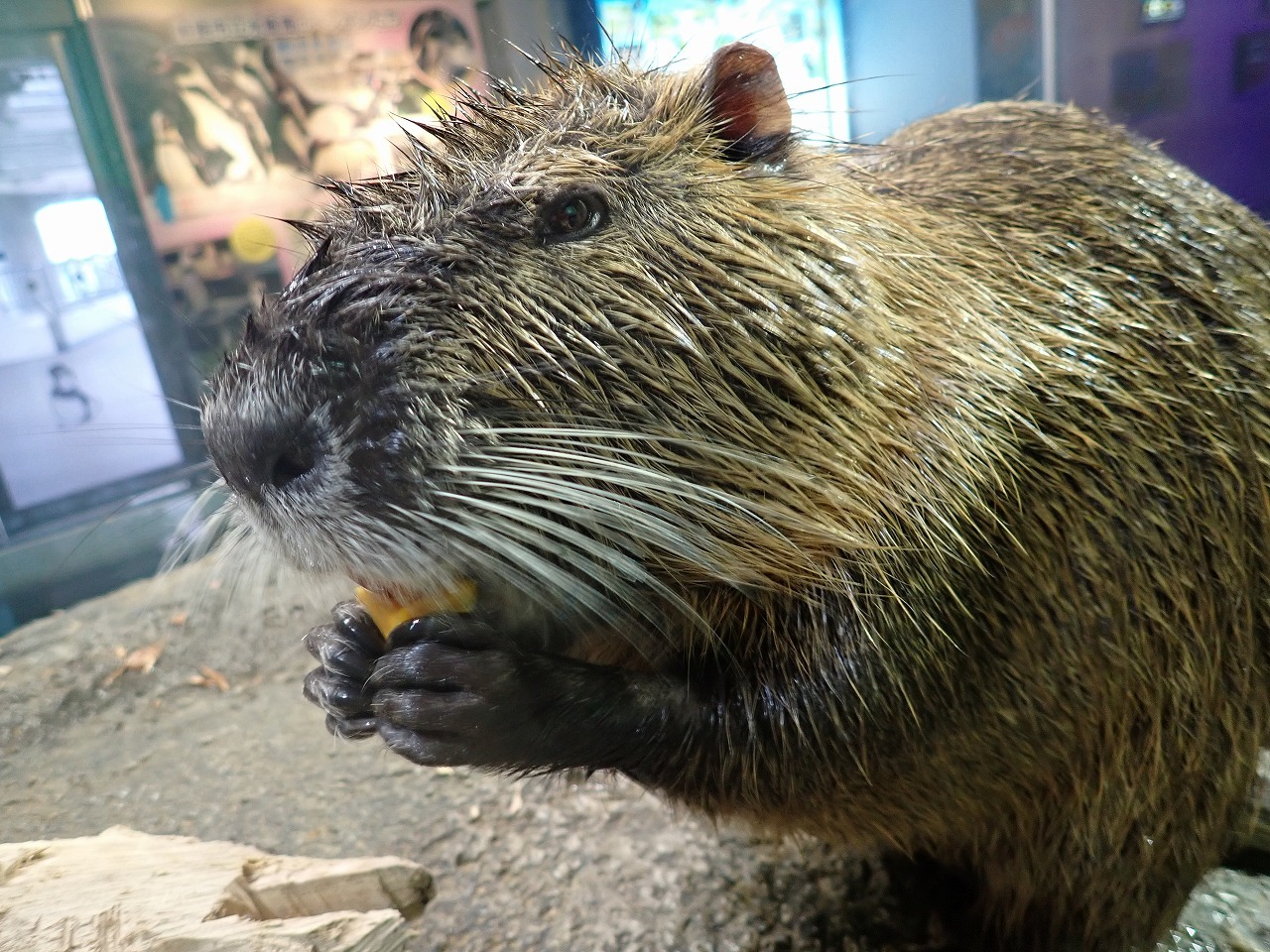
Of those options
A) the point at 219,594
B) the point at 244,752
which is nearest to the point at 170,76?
the point at 219,594

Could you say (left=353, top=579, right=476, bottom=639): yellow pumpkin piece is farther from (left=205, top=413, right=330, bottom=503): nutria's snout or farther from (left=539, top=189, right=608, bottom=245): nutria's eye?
(left=539, top=189, right=608, bottom=245): nutria's eye

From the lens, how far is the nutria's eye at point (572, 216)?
109cm

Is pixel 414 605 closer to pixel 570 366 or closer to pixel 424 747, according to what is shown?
pixel 424 747

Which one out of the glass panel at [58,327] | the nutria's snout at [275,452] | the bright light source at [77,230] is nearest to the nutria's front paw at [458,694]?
the nutria's snout at [275,452]

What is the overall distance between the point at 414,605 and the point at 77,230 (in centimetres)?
204

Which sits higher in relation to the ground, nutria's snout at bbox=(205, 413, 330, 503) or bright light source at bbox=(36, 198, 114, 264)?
bright light source at bbox=(36, 198, 114, 264)

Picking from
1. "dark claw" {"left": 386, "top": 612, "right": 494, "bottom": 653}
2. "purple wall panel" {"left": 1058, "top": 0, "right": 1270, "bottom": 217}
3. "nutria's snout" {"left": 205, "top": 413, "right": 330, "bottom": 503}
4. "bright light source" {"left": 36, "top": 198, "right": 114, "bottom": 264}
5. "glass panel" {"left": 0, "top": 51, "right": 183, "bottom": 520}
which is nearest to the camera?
"nutria's snout" {"left": 205, "top": 413, "right": 330, "bottom": 503}

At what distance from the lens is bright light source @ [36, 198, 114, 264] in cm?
246

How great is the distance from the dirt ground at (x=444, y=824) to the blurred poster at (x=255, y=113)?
3.37ft

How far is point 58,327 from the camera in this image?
2.51 metres

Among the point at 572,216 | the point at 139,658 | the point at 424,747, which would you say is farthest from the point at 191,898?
the point at 139,658

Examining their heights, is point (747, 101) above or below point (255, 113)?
below

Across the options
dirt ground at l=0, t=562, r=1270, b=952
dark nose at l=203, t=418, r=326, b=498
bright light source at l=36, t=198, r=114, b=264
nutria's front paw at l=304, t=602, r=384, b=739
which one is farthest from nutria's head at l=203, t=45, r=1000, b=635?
bright light source at l=36, t=198, r=114, b=264

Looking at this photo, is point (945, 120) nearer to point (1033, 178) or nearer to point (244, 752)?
point (1033, 178)
